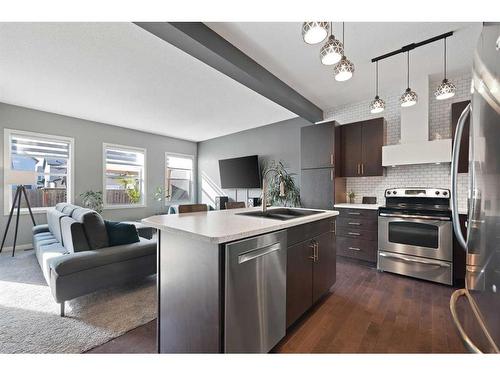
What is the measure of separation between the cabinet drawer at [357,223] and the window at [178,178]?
485 cm

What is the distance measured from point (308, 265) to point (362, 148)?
8.38ft

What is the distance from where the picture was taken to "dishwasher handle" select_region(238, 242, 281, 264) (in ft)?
3.92

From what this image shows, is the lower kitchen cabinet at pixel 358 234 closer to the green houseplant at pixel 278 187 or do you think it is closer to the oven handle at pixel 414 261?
the oven handle at pixel 414 261

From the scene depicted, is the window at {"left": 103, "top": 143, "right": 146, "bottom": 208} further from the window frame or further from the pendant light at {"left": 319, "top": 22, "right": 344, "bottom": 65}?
the pendant light at {"left": 319, "top": 22, "right": 344, "bottom": 65}

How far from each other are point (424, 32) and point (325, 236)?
91.7 inches

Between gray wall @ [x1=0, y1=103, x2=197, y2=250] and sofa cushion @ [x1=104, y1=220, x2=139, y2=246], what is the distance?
334cm

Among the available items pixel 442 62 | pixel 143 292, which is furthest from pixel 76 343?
pixel 442 62

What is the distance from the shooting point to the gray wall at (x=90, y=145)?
4030mm

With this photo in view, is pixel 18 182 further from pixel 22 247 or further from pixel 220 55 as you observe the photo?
pixel 220 55

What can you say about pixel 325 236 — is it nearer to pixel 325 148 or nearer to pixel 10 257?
pixel 325 148

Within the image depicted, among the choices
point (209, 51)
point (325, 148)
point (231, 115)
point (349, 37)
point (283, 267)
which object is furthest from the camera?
point (231, 115)

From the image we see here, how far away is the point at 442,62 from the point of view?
2.68 meters

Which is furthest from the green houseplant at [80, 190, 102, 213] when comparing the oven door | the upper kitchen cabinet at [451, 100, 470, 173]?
the upper kitchen cabinet at [451, 100, 470, 173]

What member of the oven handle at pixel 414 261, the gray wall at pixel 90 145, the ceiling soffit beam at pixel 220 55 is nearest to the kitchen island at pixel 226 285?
the ceiling soffit beam at pixel 220 55
